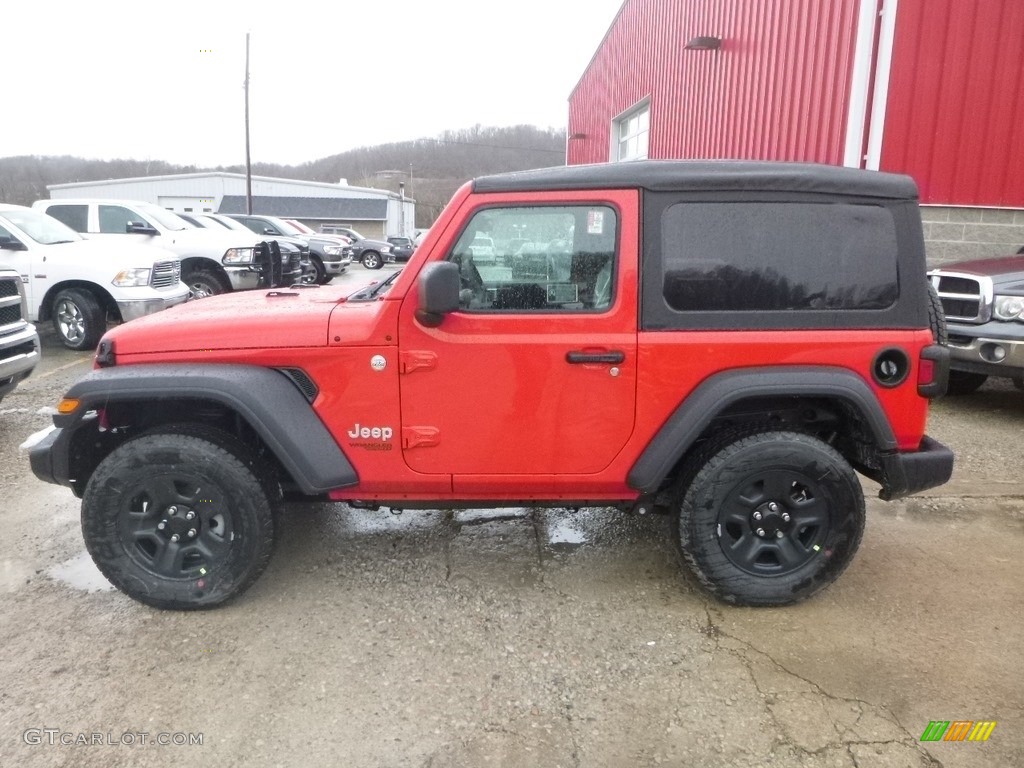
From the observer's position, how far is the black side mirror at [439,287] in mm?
2648

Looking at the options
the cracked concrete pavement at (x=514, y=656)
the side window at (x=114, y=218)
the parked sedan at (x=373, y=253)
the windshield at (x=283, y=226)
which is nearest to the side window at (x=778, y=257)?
the cracked concrete pavement at (x=514, y=656)

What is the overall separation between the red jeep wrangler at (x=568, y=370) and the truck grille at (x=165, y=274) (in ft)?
20.7

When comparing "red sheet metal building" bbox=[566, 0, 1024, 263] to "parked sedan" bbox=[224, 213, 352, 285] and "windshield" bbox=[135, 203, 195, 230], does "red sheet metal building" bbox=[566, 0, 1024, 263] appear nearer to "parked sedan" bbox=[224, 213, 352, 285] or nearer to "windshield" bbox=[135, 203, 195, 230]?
"windshield" bbox=[135, 203, 195, 230]

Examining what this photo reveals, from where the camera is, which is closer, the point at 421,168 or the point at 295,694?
the point at 295,694

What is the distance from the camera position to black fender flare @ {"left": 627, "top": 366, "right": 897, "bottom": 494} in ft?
9.31

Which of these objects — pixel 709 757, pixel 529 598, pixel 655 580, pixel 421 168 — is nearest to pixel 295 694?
pixel 529 598

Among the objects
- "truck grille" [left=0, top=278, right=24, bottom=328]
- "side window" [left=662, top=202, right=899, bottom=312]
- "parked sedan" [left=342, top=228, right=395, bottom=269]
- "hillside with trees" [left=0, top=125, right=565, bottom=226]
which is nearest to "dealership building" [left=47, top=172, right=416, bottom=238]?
"hillside with trees" [left=0, top=125, right=565, bottom=226]

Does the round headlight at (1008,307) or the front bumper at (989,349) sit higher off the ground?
the round headlight at (1008,307)

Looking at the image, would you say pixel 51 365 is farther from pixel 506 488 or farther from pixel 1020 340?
pixel 1020 340

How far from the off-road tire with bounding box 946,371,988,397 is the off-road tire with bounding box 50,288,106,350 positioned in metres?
9.10

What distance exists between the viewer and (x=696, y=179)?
2.84 meters

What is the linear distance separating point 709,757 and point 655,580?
1.13m

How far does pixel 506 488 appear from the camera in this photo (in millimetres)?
3031

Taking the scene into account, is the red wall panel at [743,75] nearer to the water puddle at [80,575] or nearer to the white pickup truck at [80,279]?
the white pickup truck at [80,279]
